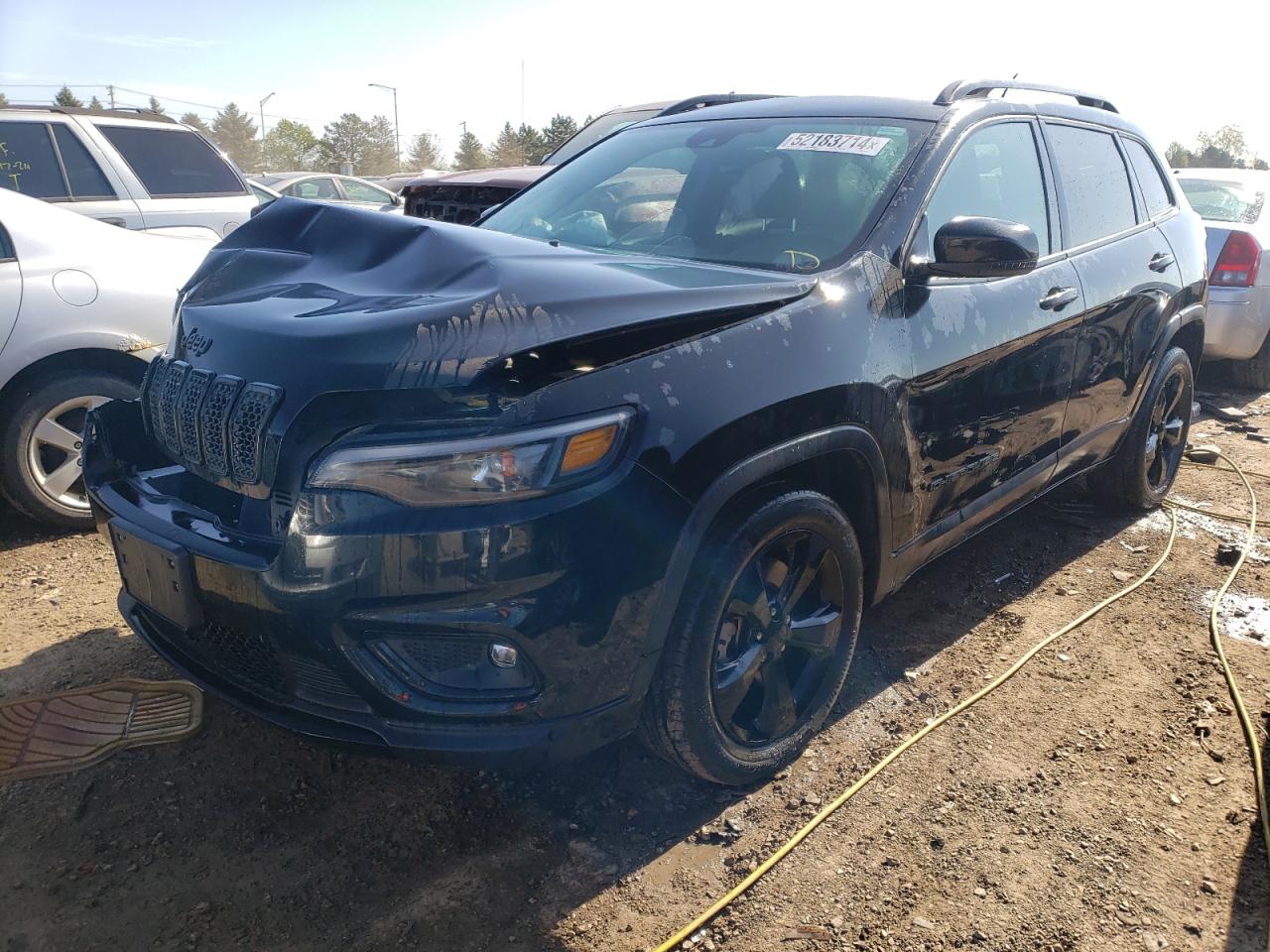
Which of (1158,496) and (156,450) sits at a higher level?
(156,450)

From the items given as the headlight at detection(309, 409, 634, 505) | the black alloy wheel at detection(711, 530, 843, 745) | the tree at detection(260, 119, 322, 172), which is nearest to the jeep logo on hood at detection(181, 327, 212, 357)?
the headlight at detection(309, 409, 634, 505)

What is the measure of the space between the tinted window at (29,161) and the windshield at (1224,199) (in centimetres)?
814

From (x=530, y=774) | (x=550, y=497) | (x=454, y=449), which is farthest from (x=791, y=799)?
(x=454, y=449)

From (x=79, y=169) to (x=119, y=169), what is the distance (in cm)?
23

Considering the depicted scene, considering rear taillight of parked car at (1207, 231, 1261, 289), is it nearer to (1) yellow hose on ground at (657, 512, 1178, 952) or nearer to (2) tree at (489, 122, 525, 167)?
(1) yellow hose on ground at (657, 512, 1178, 952)

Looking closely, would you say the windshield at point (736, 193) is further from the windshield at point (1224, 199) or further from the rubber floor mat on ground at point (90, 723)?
the windshield at point (1224, 199)

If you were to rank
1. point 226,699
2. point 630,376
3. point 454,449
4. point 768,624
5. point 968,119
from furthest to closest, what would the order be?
point 968,119 < point 768,624 < point 226,699 < point 630,376 < point 454,449

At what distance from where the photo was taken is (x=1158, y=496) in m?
4.82

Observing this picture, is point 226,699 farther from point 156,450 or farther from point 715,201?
point 715,201

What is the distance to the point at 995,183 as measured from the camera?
10.7 feet

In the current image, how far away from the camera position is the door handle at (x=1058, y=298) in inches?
130

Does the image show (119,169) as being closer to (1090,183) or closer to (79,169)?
(79,169)

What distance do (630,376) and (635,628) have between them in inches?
21.2

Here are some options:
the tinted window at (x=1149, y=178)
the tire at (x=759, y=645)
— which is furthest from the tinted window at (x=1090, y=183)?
the tire at (x=759, y=645)
